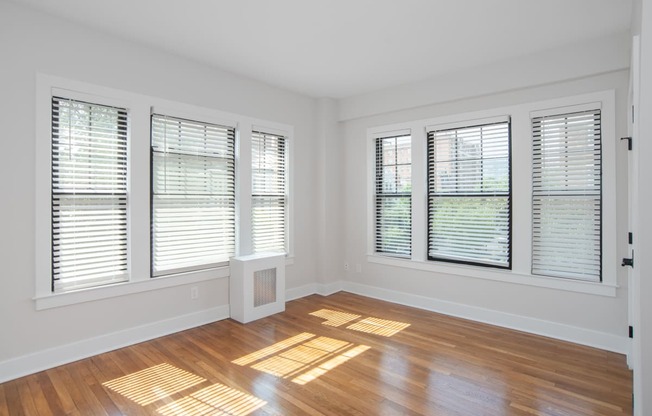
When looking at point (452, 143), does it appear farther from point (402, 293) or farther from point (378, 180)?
point (402, 293)

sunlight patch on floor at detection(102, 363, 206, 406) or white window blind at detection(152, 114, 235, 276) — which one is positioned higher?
white window blind at detection(152, 114, 235, 276)

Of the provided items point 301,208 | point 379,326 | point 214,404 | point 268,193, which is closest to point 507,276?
point 379,326

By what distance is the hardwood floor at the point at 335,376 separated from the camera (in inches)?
94.7

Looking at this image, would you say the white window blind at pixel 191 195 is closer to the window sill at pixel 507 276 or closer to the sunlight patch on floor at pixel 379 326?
the sunlight patch on floor at pixel 379 326

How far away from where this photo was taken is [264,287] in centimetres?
425

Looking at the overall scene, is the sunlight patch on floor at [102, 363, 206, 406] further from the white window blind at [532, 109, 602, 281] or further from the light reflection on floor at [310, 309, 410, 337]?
the white window blind at [532, 109, 602, 281]

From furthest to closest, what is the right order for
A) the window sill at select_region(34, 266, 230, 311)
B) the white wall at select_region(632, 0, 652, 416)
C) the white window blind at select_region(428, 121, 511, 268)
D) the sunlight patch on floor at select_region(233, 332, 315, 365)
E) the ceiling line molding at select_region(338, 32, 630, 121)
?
the white window blind at select_region(428, 121, 511, 268) → the ceiling line molding at select_region(338, 32, 630, 121) → the sunlight patch on floor at select_region(233, 332, 315, 365) → the window sill at select_region(34, 266, 230, 311) → the white wall at select_region(632, 0, 652, 416)

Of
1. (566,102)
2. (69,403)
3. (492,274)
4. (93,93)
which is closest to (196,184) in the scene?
(93,93)

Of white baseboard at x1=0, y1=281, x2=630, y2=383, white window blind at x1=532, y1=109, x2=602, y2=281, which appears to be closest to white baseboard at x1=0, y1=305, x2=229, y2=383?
white baseboard at x1=0, y1=281, x2=630, y2=383

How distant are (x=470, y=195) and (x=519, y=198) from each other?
1.75 feet

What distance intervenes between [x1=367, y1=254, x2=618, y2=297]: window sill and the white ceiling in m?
2.29

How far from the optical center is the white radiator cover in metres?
4.02

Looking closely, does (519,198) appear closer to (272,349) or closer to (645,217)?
(645,217)

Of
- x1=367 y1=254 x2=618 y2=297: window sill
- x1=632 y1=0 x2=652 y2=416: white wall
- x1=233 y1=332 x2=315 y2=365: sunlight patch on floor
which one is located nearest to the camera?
x1=632 y1=0 x2=652 y2=416: white wall
